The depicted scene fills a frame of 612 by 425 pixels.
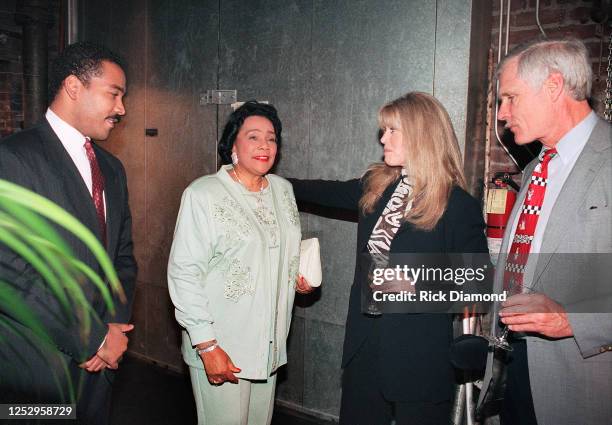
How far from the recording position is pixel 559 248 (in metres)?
1.65

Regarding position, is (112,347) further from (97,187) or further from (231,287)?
(97,187)

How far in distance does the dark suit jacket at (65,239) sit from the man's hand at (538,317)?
144 cm

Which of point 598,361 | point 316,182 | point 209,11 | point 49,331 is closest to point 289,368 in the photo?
point 316,182

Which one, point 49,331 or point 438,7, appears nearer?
point 49,331

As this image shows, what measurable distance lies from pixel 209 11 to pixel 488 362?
10.2ft

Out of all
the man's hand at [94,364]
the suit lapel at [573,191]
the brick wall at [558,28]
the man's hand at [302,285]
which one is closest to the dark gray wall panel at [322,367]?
the man's hand at [302,285]

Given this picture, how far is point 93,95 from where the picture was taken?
201 cm

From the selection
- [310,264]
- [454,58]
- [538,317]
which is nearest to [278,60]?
[454,58]

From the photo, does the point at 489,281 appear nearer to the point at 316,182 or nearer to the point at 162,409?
the point at 316,182

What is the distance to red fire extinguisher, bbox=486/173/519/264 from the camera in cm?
268

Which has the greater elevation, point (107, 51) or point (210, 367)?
point (107, 51)

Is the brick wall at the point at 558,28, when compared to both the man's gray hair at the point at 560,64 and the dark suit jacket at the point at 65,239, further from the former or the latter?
the dark suit jacket at the point at 65,239

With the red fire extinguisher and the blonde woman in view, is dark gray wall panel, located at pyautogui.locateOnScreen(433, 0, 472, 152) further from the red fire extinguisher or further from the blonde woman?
the blonde woman

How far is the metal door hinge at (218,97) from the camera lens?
3.70 m
